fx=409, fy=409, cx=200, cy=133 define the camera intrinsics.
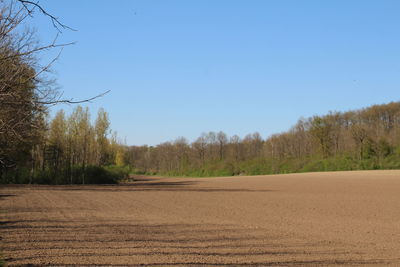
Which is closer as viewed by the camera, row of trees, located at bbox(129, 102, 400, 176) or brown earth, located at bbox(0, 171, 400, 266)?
brown earth, located at bbox(0, 171, 400, 266)

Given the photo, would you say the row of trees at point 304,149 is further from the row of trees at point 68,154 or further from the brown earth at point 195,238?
the brown earth at point 195,238

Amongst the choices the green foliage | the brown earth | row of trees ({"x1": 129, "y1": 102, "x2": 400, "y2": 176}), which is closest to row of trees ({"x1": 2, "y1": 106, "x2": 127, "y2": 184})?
the green foliage

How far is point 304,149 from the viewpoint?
246ft

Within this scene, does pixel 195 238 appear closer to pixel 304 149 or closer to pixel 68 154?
pixel 68 154

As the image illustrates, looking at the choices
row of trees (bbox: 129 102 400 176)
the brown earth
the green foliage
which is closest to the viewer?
the brown earth

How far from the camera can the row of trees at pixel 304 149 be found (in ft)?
206

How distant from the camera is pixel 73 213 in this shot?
15.3 meters

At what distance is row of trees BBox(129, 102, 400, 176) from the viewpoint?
6281cm

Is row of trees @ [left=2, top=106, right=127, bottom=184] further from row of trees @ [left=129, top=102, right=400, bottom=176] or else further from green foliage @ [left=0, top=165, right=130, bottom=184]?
row of trees @ [left=129, top=102, right=400, bottom=176]

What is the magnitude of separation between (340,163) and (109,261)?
6191 cm

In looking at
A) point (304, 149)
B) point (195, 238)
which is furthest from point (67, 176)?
point (304, 149)

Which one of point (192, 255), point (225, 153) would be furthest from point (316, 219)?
point (225, 153)

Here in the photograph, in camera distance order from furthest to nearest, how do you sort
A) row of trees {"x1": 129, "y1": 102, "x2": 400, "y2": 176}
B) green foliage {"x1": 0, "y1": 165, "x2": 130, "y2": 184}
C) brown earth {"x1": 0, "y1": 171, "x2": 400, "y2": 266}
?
row of trees {"x1": 129, "y1": 102, "x2": 400, "y2": 176} → green foliage {"x1": 0, "y1": 165, "x2": 130, "y2": 184} → brown earth {"x1": 0, "y1": 171, "x2": 400, "y2": 266}

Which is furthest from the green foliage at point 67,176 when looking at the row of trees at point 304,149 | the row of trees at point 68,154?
the row of trees at point 304,149
